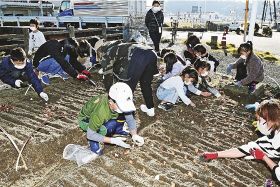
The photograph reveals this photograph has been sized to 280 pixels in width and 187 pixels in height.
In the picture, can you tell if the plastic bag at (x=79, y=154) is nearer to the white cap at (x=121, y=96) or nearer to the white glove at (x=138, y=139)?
the white glove at (x=138, y=139)

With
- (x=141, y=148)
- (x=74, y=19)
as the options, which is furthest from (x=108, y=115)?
(x=74, y=19)

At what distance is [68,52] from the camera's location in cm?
657

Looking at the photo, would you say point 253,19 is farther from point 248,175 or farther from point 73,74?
point 248,175

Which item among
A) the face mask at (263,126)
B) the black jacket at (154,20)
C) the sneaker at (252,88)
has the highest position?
the black jacket at (154,20)

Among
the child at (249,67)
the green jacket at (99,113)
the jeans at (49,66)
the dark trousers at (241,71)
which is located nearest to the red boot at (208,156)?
the green jacket at (99,113)

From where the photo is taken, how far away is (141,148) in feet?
13.2

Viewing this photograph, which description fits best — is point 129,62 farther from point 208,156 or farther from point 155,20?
point 155,20

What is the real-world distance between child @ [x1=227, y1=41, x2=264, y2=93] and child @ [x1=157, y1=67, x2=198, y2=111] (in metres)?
1.48

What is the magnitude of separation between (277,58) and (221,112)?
26.6 feet

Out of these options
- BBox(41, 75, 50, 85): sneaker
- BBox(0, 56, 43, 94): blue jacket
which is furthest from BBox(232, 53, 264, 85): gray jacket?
BBox(41, 75, 50, 85): sneaker

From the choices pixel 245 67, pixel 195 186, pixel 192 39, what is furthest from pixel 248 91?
pixel 195 186

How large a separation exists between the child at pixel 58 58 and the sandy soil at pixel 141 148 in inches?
28.4

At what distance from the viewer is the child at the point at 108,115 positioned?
322 centimetres

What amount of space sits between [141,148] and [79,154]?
89cm
